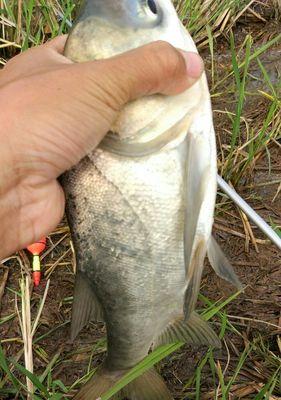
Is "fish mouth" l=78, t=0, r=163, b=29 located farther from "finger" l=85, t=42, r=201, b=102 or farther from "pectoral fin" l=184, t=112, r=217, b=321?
"pectoral fin" l=184, t=112, r=217, b=321

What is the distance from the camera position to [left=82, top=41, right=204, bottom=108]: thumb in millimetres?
1676

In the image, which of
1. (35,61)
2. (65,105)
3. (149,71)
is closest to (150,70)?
(149,71)

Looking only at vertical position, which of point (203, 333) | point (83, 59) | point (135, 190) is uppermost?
point (83, 59)

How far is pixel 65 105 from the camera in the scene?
1771 millimetres

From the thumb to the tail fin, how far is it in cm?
88

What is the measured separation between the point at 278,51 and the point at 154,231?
2437 millimetres

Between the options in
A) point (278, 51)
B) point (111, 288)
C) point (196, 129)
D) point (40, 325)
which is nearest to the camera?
point (196, 129)

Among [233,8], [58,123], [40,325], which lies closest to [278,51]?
[233,8]

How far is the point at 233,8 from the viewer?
13.3 feet

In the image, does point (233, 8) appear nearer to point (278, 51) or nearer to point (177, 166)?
point (278, 51)

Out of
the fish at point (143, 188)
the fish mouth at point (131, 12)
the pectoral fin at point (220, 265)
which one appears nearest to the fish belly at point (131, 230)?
the fish at point (143, 188)

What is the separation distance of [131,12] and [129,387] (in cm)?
118

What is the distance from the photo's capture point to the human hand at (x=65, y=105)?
1691mm

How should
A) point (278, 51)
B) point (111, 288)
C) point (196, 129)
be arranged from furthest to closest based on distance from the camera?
point (278, 51), point (111, 288), point (196, 129)
